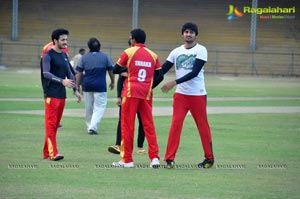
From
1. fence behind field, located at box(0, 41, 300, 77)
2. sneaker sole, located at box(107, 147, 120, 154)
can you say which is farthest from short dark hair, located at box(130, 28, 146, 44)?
fence behind field, located at box(0, 41, 300, 77)

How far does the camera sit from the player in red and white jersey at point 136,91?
11383 millimetres

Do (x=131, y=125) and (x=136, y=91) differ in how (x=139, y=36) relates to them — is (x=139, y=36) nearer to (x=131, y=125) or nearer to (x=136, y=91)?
(x=136, y=91)

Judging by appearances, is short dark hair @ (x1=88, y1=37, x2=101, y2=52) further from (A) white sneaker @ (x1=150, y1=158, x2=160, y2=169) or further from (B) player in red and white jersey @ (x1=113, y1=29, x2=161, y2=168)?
(A) white sneaker @ (x1=150, y1=158, x2=160, y2=169)

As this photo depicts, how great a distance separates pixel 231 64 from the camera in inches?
1999

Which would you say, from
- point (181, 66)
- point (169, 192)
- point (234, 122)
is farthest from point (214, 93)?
point (169, 192)

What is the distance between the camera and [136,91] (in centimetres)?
1142

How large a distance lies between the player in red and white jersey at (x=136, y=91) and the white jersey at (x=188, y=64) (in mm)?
322

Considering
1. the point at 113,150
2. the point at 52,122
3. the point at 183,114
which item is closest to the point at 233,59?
the point at 113,150

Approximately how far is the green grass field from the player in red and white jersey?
0.34 m

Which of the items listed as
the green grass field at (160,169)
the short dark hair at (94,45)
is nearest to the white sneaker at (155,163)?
the green grass field at (160,169)

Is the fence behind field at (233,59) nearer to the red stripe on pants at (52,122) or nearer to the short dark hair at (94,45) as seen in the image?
the short dark hair at (94,45)

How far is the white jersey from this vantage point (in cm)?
1146

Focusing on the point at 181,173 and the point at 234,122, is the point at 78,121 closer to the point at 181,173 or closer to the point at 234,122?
the point at 234,122

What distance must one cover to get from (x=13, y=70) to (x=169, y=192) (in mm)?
39413
